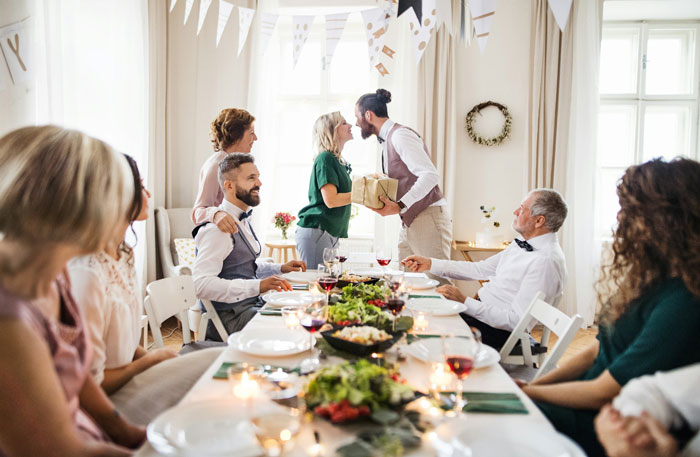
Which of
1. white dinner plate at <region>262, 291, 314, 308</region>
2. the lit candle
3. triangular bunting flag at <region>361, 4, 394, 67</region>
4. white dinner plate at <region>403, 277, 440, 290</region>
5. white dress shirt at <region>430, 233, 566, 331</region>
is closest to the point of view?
the lit candle

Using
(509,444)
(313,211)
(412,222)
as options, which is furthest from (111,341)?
(412,222)

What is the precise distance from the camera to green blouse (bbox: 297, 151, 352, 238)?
126 inches

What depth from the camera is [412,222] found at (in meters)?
3.20

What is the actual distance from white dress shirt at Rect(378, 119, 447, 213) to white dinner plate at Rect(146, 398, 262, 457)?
2185 millimetres

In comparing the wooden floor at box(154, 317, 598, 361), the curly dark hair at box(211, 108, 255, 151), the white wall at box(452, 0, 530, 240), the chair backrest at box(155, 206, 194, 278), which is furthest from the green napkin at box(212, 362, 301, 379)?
the white wall at box(452, 0, 530, 240)

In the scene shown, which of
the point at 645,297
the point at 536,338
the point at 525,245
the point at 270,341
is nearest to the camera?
the point at 645,297

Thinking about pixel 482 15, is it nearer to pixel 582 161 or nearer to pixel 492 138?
pixel 492 138

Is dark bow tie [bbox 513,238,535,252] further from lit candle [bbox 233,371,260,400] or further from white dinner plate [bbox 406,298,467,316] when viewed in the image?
lit candle [bbox 233,371,260,400]

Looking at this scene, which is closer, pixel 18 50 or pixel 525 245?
pixel 525 245

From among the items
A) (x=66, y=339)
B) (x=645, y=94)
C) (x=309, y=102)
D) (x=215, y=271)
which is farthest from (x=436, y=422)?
(x=645, y=94)

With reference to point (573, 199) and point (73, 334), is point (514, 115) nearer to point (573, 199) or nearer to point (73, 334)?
point (573, 199)

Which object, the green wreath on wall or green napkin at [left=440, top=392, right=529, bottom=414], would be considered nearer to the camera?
green napkin at [left=440, top=392, right=529, bottom=414]

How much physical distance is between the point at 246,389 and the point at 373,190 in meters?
2.04

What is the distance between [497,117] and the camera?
4.83 metres
